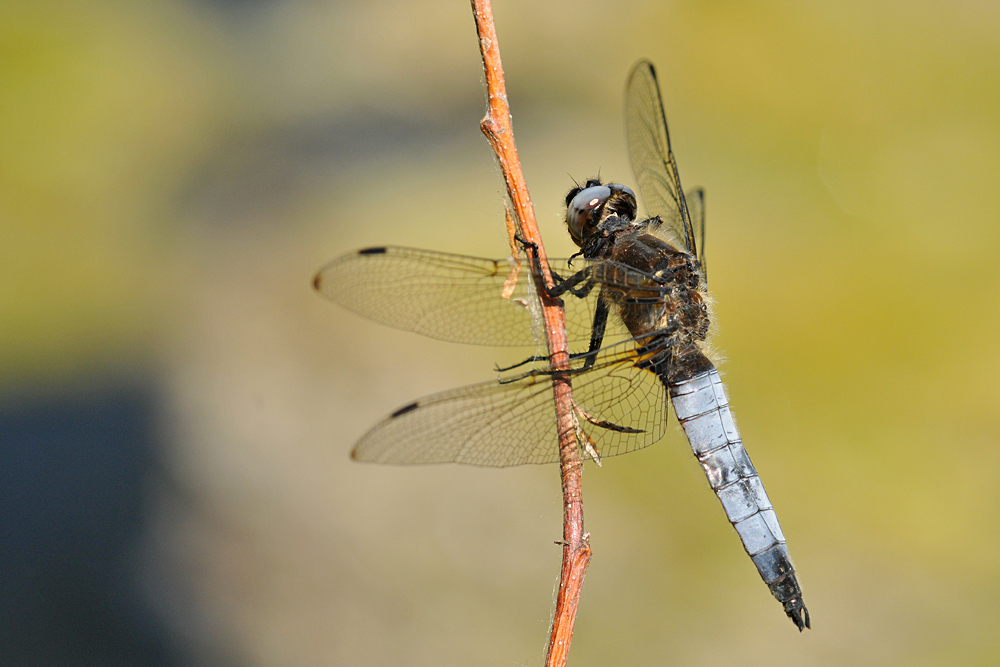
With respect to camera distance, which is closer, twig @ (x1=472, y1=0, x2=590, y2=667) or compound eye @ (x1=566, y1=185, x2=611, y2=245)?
twig @ (x1=472, y1=0, x2=590, y2=667)

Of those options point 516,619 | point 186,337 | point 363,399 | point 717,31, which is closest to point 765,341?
point 516,619

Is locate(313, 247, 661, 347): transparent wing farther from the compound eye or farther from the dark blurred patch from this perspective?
the dark blurred patch

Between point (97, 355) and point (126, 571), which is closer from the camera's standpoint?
point (126, 571)

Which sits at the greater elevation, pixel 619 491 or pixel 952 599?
pixel 619 491

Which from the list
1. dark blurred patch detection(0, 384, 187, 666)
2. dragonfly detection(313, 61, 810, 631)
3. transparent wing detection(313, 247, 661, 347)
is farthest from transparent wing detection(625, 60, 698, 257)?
dark blurred patch detection(0, 384, 187, 666)

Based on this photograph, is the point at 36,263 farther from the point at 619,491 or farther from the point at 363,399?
the point at 619,491

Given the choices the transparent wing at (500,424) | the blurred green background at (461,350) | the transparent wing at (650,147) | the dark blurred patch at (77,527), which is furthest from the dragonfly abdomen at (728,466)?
the dark blurred patch at (77,527)
